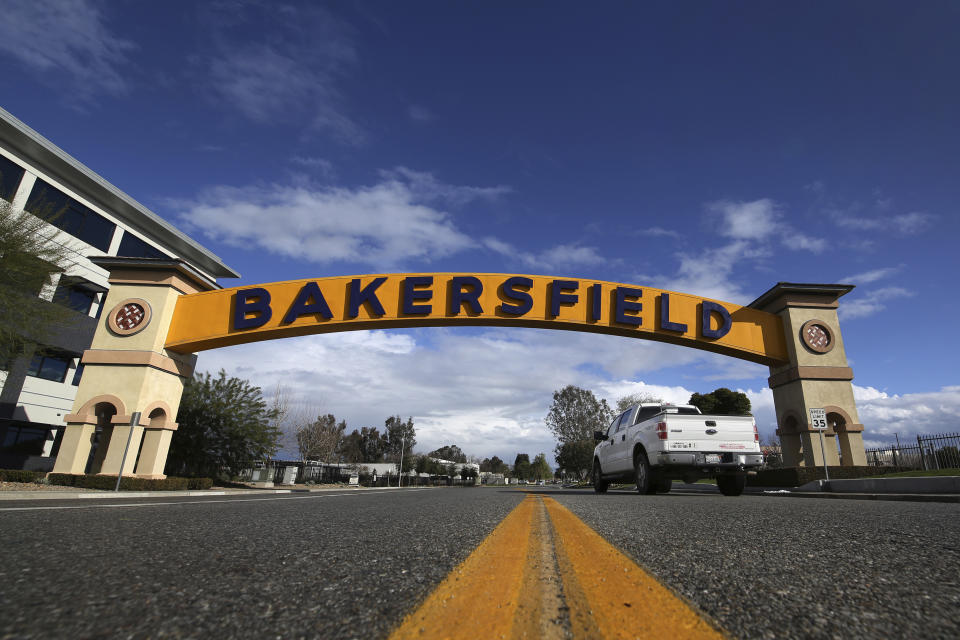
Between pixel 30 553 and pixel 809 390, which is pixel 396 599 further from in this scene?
pixel 809 390

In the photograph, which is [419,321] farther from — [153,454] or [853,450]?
[853,450]

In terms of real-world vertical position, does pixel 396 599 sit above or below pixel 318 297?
below

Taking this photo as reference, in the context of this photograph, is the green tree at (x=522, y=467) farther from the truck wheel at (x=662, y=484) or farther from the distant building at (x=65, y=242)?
the truck wheel at (x=662, y=484)

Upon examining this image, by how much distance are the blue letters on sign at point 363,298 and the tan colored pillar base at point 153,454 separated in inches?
292

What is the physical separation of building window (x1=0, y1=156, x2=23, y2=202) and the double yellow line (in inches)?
1250

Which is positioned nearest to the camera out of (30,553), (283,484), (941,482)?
(30,553)

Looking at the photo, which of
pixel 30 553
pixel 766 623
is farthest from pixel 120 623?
pixel 766 623

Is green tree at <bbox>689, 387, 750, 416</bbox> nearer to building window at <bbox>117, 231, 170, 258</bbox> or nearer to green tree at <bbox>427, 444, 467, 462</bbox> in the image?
building window at <bbox>117, 231, 170, 258</bbox>

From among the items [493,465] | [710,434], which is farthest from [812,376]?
[493,465]

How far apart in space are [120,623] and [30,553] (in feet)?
4.92

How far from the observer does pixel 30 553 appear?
2.10 meters

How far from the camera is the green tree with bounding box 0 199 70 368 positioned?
13406mm

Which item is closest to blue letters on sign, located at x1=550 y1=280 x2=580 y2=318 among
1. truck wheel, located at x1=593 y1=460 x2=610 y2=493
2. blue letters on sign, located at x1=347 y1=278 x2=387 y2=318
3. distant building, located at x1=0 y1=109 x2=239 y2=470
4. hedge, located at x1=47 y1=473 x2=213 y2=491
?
truck wheel, located at x1=593 y1=460 x2=610 y2=493

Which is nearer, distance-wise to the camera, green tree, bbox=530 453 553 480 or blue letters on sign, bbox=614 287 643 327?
blue letters on sign, bbox=614 287 643 327
